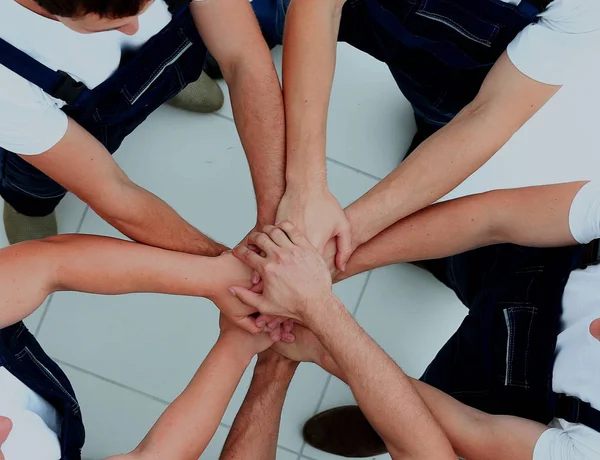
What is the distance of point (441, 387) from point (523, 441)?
0.38m

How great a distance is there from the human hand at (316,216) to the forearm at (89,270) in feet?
0.69

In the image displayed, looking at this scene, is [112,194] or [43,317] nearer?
[112,194]

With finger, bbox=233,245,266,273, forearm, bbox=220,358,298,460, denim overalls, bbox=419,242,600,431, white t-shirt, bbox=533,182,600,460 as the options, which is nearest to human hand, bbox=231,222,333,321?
finger, bbox=233,245,266,273

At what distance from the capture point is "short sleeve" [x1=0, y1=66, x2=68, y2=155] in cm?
133

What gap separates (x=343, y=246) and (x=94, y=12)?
756 mm

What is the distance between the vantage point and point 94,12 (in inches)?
46.3

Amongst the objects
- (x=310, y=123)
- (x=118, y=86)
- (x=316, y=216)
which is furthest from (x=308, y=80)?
(x=118, y=86)

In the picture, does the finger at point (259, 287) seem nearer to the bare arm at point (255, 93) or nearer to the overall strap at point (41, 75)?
the bare arm at point (255, 93)

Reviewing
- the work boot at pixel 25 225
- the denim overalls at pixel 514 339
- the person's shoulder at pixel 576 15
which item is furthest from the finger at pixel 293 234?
the work boot at pixel 25 225

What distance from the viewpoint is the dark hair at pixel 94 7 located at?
3.80 feet

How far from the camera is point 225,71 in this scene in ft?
5.58

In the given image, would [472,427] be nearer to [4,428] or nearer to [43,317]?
[4,428]

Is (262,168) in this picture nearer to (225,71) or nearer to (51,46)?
(225,71)

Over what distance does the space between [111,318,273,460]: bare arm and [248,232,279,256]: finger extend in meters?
0.22
